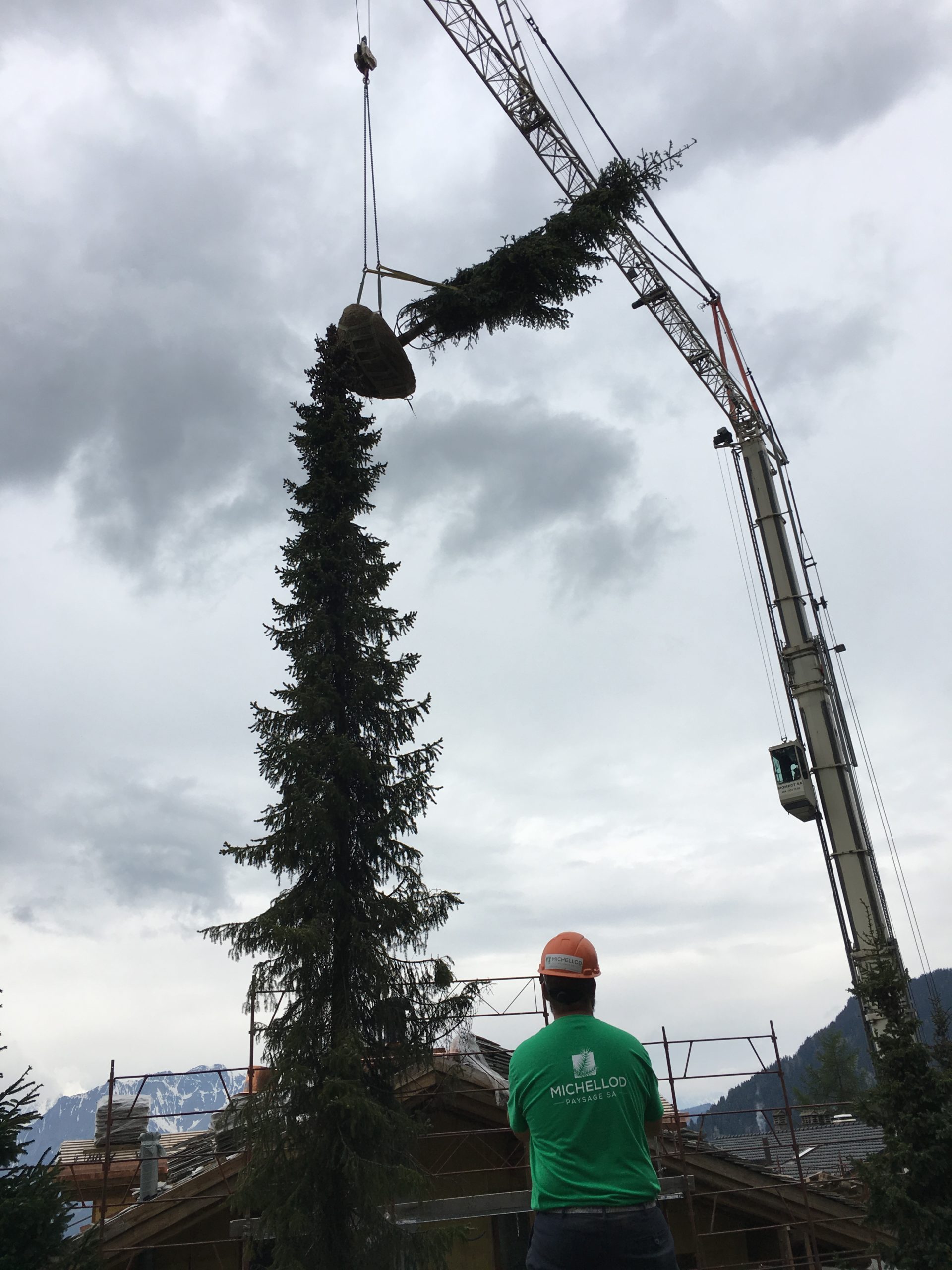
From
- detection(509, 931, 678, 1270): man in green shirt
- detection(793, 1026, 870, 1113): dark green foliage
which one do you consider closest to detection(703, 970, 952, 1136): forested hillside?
detection(793, 1026, 870, 1113): dark green foliage

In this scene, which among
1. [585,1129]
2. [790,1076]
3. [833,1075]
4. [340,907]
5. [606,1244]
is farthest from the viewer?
[790,1076]

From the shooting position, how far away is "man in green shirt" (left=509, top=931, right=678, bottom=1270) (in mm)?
2756

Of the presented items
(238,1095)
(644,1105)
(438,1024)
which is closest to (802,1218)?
(438,1024)

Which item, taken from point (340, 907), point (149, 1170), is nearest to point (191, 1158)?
point (149, 1170)

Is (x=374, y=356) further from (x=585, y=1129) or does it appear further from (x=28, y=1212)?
(x=585, y=1129)

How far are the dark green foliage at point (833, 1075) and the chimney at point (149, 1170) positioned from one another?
49.7 metres

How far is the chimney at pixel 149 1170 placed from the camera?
14117mm

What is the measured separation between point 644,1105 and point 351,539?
44.2 ft

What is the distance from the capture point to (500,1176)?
51.7ft

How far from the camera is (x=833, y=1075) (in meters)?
60.2

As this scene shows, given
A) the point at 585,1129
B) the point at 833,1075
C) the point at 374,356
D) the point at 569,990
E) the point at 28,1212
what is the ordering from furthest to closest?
the point at 833,1075, the point at 374,356, the point at 28,1212, the point at 569,990, the point at 585,1129

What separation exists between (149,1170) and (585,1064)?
44.8 ft

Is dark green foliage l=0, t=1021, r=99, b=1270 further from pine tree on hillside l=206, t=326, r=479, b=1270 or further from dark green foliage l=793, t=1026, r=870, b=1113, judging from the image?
dark green foliage l=793, t=1026, r=870, b=1113

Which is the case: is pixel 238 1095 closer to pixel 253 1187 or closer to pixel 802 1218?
pixel 253 1187
